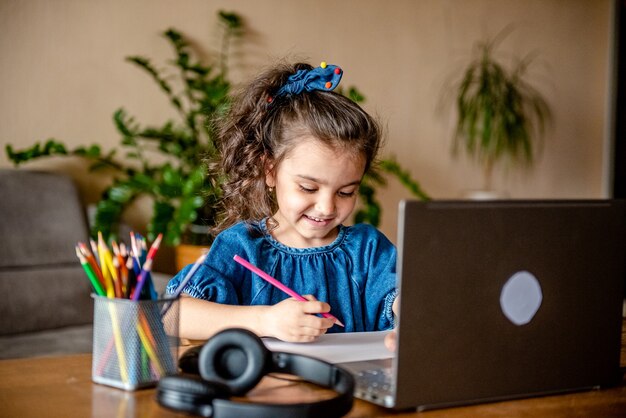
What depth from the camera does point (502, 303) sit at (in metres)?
0.92

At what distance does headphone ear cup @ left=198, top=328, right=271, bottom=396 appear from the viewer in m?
0.93

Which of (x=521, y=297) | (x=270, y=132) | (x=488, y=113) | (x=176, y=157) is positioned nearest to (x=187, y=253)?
(x=176, y=157)

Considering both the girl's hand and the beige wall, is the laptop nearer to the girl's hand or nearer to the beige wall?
the girl's hand

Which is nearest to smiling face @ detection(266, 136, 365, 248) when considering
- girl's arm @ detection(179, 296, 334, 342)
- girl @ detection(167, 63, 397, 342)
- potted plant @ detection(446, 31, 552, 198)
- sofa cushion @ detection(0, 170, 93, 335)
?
girl @ detection(167, 63, 397, 342)

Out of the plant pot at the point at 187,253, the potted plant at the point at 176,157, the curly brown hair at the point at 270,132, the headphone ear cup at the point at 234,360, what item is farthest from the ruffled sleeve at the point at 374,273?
the plant pot at the point at 187,253

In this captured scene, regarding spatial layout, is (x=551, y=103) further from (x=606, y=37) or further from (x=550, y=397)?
(x=550, y=397)

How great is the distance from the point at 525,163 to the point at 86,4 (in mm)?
2593

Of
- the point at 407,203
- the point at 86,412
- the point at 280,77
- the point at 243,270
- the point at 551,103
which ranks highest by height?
the point at 551,103

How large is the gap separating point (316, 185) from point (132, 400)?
644 millimetres

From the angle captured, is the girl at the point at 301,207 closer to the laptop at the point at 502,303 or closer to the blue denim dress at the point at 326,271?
the blue denim dress at the point at 326,271

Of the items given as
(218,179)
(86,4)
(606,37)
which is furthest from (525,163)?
(218,179)

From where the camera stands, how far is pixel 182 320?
4.39 feet

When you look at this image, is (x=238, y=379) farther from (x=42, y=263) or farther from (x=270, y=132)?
(x=42, y=263)

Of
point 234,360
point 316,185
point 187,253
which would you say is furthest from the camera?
point 187,253
